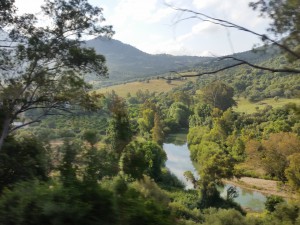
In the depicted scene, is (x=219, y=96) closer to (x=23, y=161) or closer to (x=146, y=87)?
(x=146, y=87)

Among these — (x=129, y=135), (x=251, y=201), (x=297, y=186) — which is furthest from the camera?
(x=251, y=201)

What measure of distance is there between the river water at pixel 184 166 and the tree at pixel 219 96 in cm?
972

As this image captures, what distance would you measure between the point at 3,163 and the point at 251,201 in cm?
2511

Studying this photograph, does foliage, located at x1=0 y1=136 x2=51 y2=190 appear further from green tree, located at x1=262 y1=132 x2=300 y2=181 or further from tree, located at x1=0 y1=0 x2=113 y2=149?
green tree, located at x1=262 y1=132 x2=300 y2=181

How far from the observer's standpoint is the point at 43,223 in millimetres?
4641

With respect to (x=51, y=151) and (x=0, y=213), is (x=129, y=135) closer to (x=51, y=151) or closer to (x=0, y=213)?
(x=51, y=151)

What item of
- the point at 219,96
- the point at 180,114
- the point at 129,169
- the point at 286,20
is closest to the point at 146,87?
the point at 180,114

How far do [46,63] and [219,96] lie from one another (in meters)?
59.4

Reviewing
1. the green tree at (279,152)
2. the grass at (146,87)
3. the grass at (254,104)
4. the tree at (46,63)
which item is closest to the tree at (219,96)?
the grass at (254,104)

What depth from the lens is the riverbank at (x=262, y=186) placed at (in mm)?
31669

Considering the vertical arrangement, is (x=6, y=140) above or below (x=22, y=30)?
below

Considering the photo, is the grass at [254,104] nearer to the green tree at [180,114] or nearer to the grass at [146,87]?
the green tree at [180,114]

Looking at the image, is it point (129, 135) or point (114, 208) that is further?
point (129, 135)

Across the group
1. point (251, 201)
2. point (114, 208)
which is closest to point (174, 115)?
point (251, 201)
